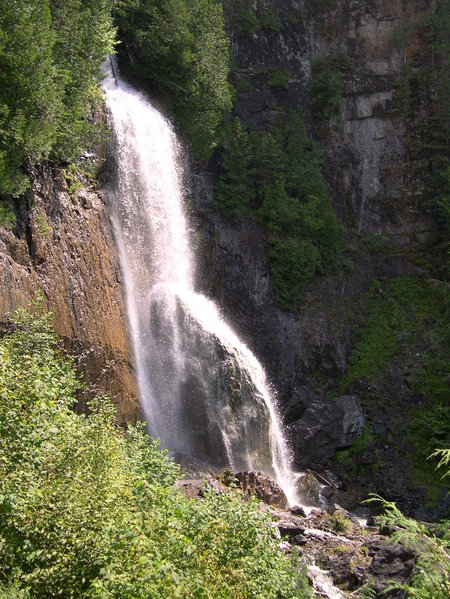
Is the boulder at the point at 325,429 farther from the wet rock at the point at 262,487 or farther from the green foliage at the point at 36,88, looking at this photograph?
the green foliage at the point at 36,88

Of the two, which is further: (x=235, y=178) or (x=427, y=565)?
(x=235, y=178)

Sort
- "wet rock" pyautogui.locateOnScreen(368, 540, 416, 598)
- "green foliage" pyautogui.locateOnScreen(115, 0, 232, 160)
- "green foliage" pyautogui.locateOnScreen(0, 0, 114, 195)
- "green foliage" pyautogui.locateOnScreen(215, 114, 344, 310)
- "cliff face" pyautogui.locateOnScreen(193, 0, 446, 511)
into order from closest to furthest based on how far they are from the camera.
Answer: "wet rock" pyautogui.locateOnScreen(368, 540, 416, 598) → "green foliage" pyautogui.locateOnScreen(0, 0, 114, 195) → "green foliage" pyautogui.locateOnScreen(115, 0, 232, 160) → "cliff face" pyautogui.locateOnScreen(193, 0, 446, 511) → "green foliage" pyautogui.locateOnScreen(215, 114, 344, 310)

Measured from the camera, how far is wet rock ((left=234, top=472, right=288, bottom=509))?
15.6 meters

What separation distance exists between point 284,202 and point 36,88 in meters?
12.7

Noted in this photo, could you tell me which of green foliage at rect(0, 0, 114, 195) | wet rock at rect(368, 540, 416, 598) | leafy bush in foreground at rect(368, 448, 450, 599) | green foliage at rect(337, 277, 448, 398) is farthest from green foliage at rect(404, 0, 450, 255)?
leafy bush in foreground at rect(368, 448, 450, 599)

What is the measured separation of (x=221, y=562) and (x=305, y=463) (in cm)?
1320

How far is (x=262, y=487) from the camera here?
15.7m

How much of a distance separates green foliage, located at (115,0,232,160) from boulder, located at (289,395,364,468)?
1022 cm

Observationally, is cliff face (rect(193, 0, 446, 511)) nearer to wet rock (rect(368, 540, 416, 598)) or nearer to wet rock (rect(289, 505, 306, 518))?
wet rock (rect(289, 505, 306, 518))

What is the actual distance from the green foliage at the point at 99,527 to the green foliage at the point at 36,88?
241 inches

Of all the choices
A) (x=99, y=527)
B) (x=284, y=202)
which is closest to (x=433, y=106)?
(x=284, y=202)

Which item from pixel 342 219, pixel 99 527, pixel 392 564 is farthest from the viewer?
pixel 342 219

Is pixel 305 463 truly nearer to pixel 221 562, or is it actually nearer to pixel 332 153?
pixel 221 562

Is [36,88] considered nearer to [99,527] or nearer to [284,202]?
[99,527]
